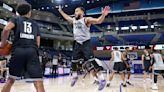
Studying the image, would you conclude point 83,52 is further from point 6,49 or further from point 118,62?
point 118,62

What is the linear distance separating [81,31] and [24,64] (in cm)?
225

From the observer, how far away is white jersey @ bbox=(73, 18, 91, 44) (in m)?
5.93

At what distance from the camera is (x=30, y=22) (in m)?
4.14

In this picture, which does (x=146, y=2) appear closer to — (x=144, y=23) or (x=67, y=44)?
(x=144, y=23)

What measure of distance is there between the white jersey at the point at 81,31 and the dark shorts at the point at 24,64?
6.94ft

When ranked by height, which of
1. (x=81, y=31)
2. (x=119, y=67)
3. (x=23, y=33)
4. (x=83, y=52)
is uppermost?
(x=81, y=31)

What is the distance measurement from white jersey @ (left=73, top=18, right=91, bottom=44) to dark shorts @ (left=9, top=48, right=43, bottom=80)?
211 cm

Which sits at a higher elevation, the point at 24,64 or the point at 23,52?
the point at 23,52

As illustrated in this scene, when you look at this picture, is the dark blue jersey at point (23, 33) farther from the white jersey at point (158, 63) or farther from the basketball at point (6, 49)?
the white jersey at point (158, 63)

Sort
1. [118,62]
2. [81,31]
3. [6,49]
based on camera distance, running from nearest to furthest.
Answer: [6,49]
[81,31]
[118,62]

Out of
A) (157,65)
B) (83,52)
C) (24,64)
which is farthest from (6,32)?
(157,65)

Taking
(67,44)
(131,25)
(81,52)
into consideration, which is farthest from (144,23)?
(81,52)

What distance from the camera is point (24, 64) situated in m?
3.98

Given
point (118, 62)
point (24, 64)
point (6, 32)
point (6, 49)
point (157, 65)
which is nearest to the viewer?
point (6, 32)
